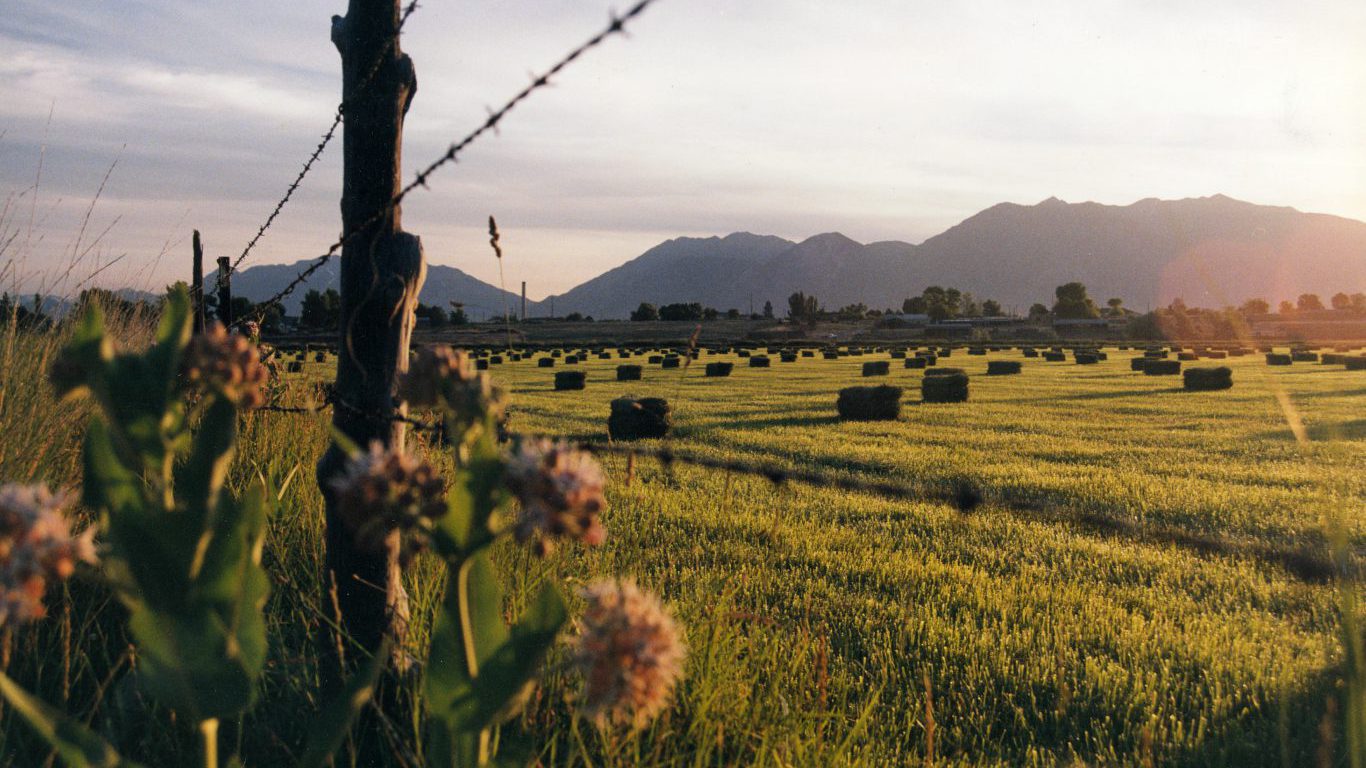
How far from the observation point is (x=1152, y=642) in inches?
213

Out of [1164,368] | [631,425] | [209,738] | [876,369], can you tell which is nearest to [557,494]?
[209,738]

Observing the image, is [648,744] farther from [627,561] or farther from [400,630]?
[627,561]

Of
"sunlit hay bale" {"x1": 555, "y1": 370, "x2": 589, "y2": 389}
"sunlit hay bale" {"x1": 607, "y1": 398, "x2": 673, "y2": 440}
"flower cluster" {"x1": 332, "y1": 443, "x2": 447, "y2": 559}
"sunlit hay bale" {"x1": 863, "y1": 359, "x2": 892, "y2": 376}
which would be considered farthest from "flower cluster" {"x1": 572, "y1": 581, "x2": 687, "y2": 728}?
"sunlit hay bale" {"x1": 863, "y1": 359, "x2": 892, "y2": 376}

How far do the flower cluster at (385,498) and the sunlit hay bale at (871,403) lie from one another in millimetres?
19167

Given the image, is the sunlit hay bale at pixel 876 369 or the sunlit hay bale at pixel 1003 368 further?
the sunlit hay bale at pixel 1003 368

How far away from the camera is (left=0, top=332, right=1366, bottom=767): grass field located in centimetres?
282

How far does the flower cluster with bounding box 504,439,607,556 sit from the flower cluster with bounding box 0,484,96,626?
0.63 metres

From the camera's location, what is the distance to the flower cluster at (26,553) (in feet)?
3.95

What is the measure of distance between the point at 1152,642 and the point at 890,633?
5.19 ft

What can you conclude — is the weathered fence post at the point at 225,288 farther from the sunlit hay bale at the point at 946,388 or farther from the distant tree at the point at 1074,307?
the distant tree at the point at 1074,307

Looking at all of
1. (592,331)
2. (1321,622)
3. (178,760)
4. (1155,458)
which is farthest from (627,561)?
(592,331)

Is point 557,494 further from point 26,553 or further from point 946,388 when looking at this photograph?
point 946,388

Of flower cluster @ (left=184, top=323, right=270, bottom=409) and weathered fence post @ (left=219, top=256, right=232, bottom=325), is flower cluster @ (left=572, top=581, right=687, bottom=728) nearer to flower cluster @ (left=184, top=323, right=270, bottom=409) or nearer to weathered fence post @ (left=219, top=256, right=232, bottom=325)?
flower cluster @ (left=184, top=323, right=270, bottom=409)

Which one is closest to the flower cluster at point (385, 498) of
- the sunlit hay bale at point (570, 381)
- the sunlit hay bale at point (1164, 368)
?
the sunlit hay bale at point (570, 381)
